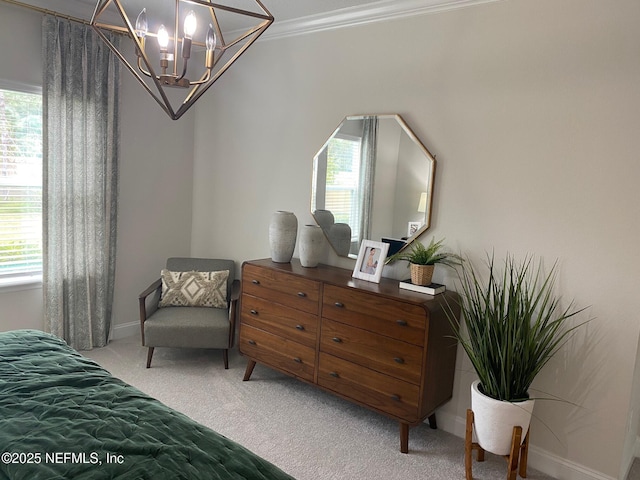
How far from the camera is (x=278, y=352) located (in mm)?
3568

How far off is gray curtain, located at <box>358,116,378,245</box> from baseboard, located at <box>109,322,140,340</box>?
2.29 meters

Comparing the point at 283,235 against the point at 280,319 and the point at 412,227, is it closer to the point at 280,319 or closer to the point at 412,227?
the point at 280,319

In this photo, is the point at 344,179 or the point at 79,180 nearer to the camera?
the point at 344,179

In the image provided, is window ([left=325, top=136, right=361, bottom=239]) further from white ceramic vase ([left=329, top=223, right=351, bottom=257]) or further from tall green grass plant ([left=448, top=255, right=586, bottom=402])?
tall green grass plant ([left=448, top=255, right=586, bottom=402])

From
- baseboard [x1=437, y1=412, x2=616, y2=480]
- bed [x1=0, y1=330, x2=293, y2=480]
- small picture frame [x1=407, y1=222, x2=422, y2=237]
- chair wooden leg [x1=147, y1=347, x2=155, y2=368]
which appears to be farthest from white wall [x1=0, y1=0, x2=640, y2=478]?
bed [x1=0, y1=330, x2=293, y2=480]

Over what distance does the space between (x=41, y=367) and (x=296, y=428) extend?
1.58 m

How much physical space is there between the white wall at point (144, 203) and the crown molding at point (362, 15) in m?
1.23

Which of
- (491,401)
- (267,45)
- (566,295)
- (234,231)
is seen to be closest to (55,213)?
(234,231)

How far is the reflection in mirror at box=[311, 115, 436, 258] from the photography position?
3268 millimetres

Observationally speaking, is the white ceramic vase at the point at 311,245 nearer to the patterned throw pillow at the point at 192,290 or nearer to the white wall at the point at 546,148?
the white wall at the point at 546,148

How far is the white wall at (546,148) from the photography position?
2.57 m

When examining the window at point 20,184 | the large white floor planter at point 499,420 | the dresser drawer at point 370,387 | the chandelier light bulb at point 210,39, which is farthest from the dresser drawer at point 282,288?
the chandelier light bulb at point 210,39

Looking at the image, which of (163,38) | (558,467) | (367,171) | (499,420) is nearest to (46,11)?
(367,171)

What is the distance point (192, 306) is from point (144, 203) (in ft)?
3.40
